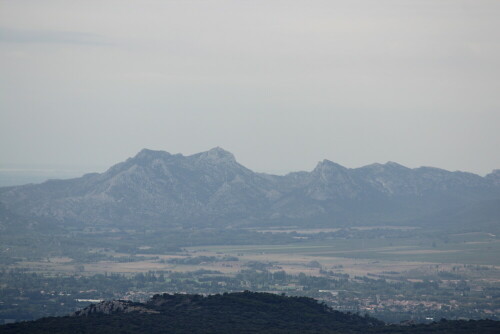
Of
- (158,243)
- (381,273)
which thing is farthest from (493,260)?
(158,243)

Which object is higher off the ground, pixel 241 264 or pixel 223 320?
pixel 241 264

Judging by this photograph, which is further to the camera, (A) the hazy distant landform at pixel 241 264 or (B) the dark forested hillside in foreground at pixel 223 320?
(A) the hazy distant landform at pixel 241 264

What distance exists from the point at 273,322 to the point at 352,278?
58577mm

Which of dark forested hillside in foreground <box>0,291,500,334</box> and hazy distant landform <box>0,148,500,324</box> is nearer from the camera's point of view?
dark forested hillside in foreground <box>0,291,500,334</box>

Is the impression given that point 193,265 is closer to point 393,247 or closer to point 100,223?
point 393,247

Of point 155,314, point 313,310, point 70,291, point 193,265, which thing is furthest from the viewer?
point 193,265

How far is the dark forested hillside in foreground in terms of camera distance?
71.4 metres

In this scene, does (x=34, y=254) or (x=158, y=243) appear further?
(x=158, y=243)

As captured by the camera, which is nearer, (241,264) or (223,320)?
(223,320)

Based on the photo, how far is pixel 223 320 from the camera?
7600 cm

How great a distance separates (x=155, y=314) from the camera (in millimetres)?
76438

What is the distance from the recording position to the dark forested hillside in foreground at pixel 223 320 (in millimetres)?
71375

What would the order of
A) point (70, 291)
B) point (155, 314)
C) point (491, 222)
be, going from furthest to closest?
1. point (491, 222)
2. point (70, 291)
3. point (155, 314)

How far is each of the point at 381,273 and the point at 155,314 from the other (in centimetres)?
6747
